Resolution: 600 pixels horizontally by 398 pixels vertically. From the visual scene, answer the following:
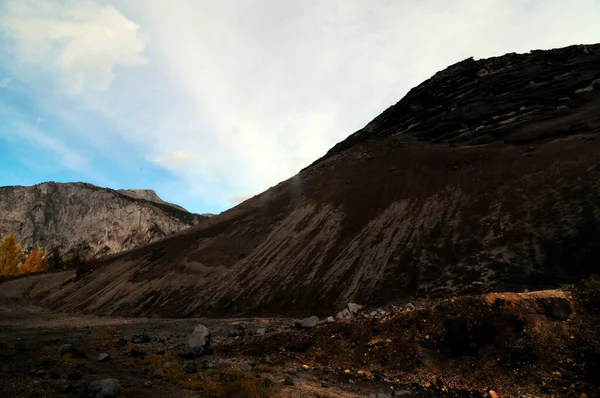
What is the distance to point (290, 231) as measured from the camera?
32.6 meters

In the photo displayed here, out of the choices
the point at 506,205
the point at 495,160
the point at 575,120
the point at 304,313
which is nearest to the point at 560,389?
the point at 304,313

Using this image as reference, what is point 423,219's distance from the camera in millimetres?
25516

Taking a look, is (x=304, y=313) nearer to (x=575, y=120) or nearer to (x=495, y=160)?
(x=495, y=160)

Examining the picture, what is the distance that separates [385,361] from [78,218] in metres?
133

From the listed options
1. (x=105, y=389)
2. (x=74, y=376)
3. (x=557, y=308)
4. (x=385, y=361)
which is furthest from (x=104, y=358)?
(x=557, y=308)

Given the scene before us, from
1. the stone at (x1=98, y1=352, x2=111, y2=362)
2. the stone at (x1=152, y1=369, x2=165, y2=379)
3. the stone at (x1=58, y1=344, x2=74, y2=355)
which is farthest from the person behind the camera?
the stone at (x1=58, y1=344, x2=74, y2=355)

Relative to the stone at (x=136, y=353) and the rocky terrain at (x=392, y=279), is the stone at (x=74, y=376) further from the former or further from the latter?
the stone at (x=136, y=353)

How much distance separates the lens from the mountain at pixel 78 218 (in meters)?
110

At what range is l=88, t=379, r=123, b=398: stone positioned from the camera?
24.1 feet

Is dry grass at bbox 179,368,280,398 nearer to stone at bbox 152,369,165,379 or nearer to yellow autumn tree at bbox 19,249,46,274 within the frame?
stone at bbox 152,369,165,379

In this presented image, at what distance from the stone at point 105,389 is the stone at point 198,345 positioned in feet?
16.3

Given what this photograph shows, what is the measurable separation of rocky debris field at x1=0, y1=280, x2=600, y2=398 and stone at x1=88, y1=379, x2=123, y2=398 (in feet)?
0.08

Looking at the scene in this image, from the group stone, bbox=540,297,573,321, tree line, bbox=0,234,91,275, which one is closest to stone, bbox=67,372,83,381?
stone, bbox=540,297,573,321

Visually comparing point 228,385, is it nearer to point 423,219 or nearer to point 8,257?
point 423,219
